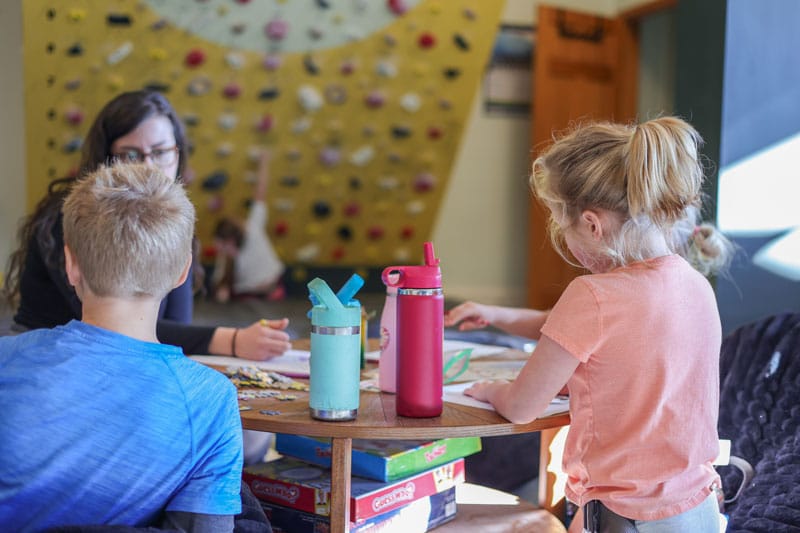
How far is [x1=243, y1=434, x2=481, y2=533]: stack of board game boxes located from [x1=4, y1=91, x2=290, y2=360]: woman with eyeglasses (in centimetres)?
48

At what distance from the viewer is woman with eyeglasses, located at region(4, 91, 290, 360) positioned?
2184mm

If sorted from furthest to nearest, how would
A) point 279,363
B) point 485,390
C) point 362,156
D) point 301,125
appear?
point 362,156, point 301,125, point 279,363, point 485,390

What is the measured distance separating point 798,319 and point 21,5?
3.84m

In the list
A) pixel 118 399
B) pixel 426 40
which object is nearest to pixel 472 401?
pixel 118 399

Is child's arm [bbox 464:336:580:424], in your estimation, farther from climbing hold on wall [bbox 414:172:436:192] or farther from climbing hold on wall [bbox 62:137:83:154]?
climbing hold on wall [bbox 414:172:436:192]

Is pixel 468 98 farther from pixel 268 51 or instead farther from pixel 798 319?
pixel 798 319

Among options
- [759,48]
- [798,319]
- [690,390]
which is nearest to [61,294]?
[690,390]

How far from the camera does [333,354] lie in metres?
1.40

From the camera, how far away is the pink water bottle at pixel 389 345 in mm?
1648

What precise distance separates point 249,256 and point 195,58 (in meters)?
1.31

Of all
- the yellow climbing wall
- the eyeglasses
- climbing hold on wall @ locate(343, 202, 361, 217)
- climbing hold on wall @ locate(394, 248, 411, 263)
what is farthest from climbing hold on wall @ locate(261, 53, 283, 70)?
the eyeglasses

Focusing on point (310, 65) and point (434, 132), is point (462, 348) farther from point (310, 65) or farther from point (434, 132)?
point (434, 132)

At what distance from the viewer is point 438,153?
19.3ft

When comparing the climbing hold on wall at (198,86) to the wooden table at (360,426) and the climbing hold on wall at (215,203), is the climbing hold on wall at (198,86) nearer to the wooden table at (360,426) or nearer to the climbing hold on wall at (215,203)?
the climbing hold on wall at (215,203)
